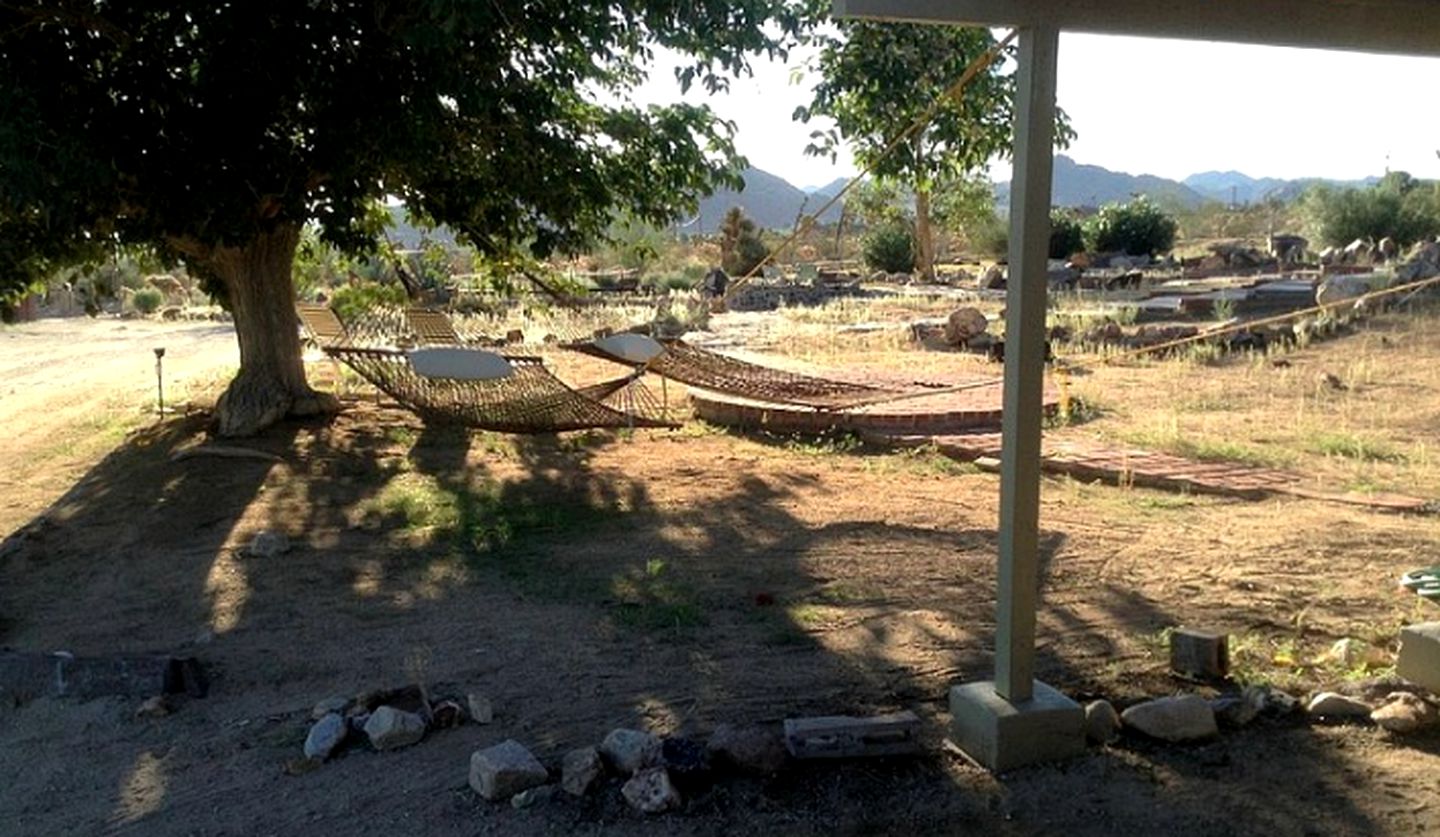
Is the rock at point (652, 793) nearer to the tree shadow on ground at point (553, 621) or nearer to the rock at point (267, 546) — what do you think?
the tree shadow on ground at point (553, 621)

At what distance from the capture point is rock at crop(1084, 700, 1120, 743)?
11.2ft

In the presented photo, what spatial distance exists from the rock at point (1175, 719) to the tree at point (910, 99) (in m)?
3.35

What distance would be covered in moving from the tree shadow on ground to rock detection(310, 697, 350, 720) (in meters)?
0.06

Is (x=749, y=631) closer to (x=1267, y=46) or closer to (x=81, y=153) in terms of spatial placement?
(x=1267, y=46)

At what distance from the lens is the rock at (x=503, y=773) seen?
3.17m

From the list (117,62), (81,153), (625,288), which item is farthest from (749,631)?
(625,288)

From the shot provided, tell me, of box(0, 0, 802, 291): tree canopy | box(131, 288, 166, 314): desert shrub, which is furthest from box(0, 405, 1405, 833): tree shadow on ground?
box(131, 288, 166, 314): desert shrub

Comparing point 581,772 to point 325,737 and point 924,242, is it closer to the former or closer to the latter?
point 325,737

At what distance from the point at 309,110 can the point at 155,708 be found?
4.19 meters

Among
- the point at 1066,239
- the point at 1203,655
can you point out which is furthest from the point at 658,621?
the point at 1066,239

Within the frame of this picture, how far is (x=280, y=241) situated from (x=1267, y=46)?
21.6 ft

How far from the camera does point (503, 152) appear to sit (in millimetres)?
7430

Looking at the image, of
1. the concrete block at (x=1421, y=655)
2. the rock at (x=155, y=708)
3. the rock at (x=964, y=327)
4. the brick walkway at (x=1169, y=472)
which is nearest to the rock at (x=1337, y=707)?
the concrete block at (x=1421, y=655)

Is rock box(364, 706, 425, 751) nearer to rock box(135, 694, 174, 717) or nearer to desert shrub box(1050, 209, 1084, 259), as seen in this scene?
rock box(135, 694, 174, 717)
